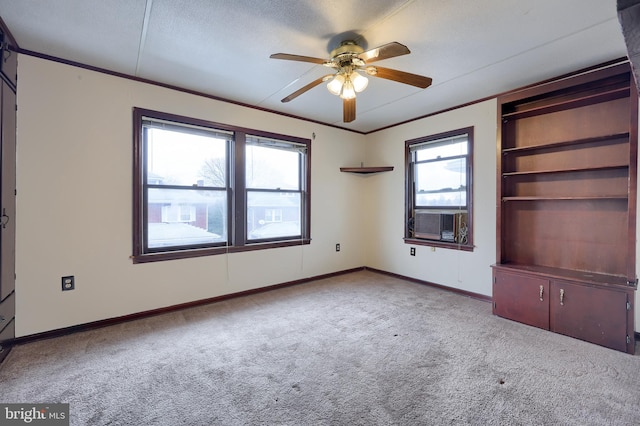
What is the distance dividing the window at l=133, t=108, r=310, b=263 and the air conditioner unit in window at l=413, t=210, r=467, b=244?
170 cm

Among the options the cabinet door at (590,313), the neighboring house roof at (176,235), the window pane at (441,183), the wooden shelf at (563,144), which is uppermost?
Result: the wooden shelf at (563,144)

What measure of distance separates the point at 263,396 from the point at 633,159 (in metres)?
3.43

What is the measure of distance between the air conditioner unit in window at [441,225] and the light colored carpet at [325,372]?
115 cm

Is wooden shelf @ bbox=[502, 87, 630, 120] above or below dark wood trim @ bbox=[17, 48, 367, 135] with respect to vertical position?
below

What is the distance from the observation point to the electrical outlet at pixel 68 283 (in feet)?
8.58

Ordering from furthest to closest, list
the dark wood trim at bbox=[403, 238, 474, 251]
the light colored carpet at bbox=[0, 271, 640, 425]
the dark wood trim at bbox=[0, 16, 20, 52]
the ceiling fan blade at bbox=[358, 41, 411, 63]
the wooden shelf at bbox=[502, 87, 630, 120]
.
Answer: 1. the dark wood trim at bbox=[403, 238, 474, 251]
2. the wooden shelf at bbox=[502, 87, 630, 120]
3. the dark wood trim at bbox=[0, 16, 20, 52]
4. the ceiling fan blade at bbox=[358, 41, 411, 63]
5. the light colored carpet at bbox=[0, 271, 640, 425]

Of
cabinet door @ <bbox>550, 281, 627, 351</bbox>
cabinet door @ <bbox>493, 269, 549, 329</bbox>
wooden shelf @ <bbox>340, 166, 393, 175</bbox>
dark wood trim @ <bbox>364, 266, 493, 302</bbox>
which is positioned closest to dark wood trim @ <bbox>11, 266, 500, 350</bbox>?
dark wood trim @ <bbox>364, 266, 493, 302</bbox>

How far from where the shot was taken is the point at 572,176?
2.91 m

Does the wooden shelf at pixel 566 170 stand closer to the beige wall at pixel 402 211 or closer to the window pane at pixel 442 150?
the beige wall at pixel 402 211

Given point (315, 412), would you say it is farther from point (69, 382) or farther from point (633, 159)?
point (633, 159)

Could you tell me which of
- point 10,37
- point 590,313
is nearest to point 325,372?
point 590,313

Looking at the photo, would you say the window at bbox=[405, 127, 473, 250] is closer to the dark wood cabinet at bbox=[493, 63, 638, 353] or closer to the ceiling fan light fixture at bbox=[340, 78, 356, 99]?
the dark wood cabinet at bbox=[493, 63, 638, 353]

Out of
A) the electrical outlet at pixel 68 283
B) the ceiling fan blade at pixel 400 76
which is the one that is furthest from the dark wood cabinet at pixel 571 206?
the electrical outlet at pixel 68 283

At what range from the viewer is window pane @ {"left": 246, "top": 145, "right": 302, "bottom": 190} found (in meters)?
3.84
